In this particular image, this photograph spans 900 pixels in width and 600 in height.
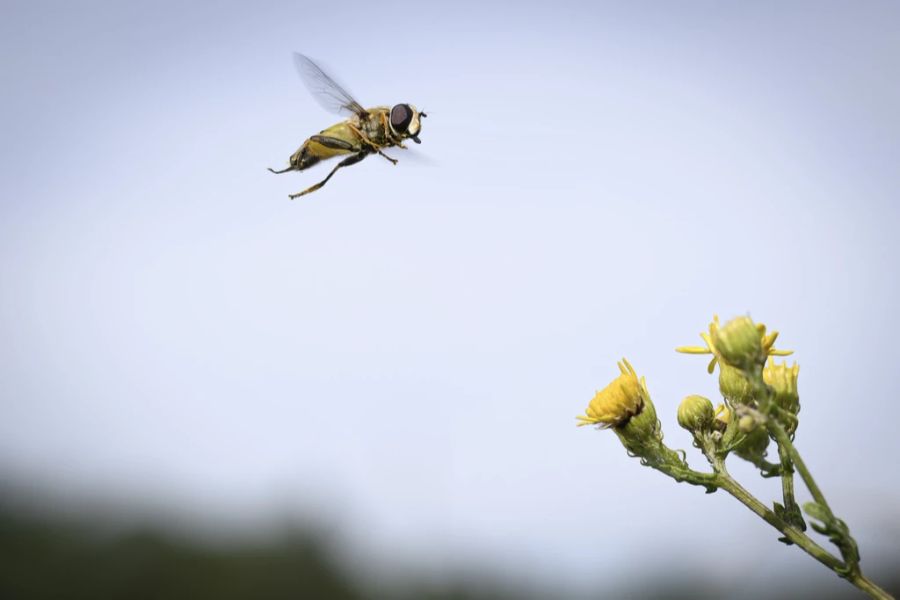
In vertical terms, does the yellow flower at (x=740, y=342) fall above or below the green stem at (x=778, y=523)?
above

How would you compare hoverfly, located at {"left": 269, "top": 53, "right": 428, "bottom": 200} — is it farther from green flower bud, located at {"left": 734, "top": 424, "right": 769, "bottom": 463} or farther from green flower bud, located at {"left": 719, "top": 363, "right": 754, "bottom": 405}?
green flower bud, located at {"left": 734, "top": 424, "right": 769, "bottom": 463}

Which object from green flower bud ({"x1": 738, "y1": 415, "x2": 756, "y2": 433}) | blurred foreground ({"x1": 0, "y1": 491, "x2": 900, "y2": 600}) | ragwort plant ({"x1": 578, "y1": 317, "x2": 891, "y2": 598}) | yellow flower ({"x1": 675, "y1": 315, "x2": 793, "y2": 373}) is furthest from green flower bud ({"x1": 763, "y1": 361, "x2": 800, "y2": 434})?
blurred foreground ({"x1": 0, "y1": 491, "x2": 900, "y2": 600})

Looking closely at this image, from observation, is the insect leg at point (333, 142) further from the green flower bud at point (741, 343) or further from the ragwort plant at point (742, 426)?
the green flower bud at point (741, 343)

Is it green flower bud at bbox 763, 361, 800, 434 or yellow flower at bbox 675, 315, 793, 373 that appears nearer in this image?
yellow flower at bbox 675, 315, 793, 373

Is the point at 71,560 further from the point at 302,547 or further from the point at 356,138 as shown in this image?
the point at 356,138

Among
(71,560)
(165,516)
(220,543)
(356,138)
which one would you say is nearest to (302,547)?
(220,543)

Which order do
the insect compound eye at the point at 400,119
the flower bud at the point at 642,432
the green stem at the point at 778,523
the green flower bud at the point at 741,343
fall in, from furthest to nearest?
the insect compound eye at the point at 400,119, the flower bud at the point at 642,432, the green flower bud at the point at 741,343, the green stem at the point at 778,523

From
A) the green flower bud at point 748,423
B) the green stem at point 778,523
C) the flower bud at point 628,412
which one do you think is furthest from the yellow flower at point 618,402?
the green flower bud at point 748,423
